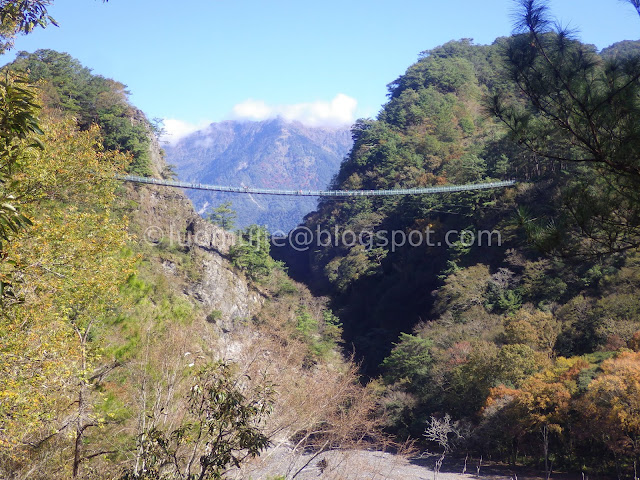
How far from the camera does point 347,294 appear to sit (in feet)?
75.3

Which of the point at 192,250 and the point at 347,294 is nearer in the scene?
the point at 192,250

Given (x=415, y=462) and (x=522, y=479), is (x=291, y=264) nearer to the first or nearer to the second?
(x=415, y=462)

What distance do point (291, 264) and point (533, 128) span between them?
89.2 feet

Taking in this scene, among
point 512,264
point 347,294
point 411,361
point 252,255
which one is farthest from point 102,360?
point 347,294

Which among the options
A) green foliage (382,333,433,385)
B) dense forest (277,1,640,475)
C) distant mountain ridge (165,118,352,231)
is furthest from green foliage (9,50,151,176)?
distant mountain ridge (165,118,352,231)

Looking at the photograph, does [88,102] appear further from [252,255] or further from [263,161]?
[263,161]

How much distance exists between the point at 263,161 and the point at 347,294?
43.9 m

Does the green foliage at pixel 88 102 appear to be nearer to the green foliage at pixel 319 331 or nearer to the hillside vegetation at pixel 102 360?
the hillside vegetation at pixel 102 360

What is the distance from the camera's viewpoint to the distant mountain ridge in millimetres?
46719

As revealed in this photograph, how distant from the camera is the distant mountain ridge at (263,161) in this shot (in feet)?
153

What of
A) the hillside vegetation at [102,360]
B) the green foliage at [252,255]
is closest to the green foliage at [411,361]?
the hillside vegetation at [102,360]

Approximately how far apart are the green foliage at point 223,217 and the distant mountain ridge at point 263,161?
792 inches

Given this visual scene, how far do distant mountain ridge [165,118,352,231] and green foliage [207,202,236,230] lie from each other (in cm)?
2011

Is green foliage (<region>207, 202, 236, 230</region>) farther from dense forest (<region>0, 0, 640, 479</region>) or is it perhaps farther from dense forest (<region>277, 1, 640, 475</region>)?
dense forest (<region>277, 1, 640, 475</region>)
